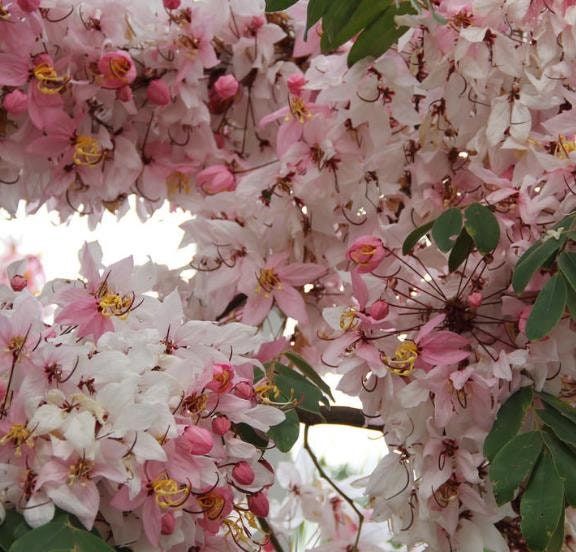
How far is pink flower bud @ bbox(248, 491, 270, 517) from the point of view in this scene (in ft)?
2.68

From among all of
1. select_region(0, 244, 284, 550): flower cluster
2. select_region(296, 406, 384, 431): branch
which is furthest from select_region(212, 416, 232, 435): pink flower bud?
select_region(296, 406, 384, 431): branch

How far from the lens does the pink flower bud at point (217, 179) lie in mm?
1061

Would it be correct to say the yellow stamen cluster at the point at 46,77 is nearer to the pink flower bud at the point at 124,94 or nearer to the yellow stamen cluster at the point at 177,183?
the pink flower bud at the point at 124,94

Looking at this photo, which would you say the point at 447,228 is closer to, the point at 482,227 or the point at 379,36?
the point at 482,227

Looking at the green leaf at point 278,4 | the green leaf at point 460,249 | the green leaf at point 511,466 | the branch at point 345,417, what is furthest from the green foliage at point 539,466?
the green leaf at point 278,4

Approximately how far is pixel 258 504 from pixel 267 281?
0.23 m

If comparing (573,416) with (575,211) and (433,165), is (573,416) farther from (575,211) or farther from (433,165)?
(433,165)

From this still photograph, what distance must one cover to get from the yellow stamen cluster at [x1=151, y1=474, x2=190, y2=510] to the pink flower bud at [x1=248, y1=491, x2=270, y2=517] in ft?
0.33

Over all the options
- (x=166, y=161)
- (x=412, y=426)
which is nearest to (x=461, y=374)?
(x=412, y=426)

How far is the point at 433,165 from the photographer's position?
0.97m

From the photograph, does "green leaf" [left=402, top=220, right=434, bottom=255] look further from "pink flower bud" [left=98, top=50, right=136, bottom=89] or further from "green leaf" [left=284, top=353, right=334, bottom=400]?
"pink flower bud" [left=98, top=50, right=136, bottom=89]

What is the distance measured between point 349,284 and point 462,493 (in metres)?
0.19

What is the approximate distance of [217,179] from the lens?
3.48 ft

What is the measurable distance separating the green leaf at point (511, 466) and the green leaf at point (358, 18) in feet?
1.00
